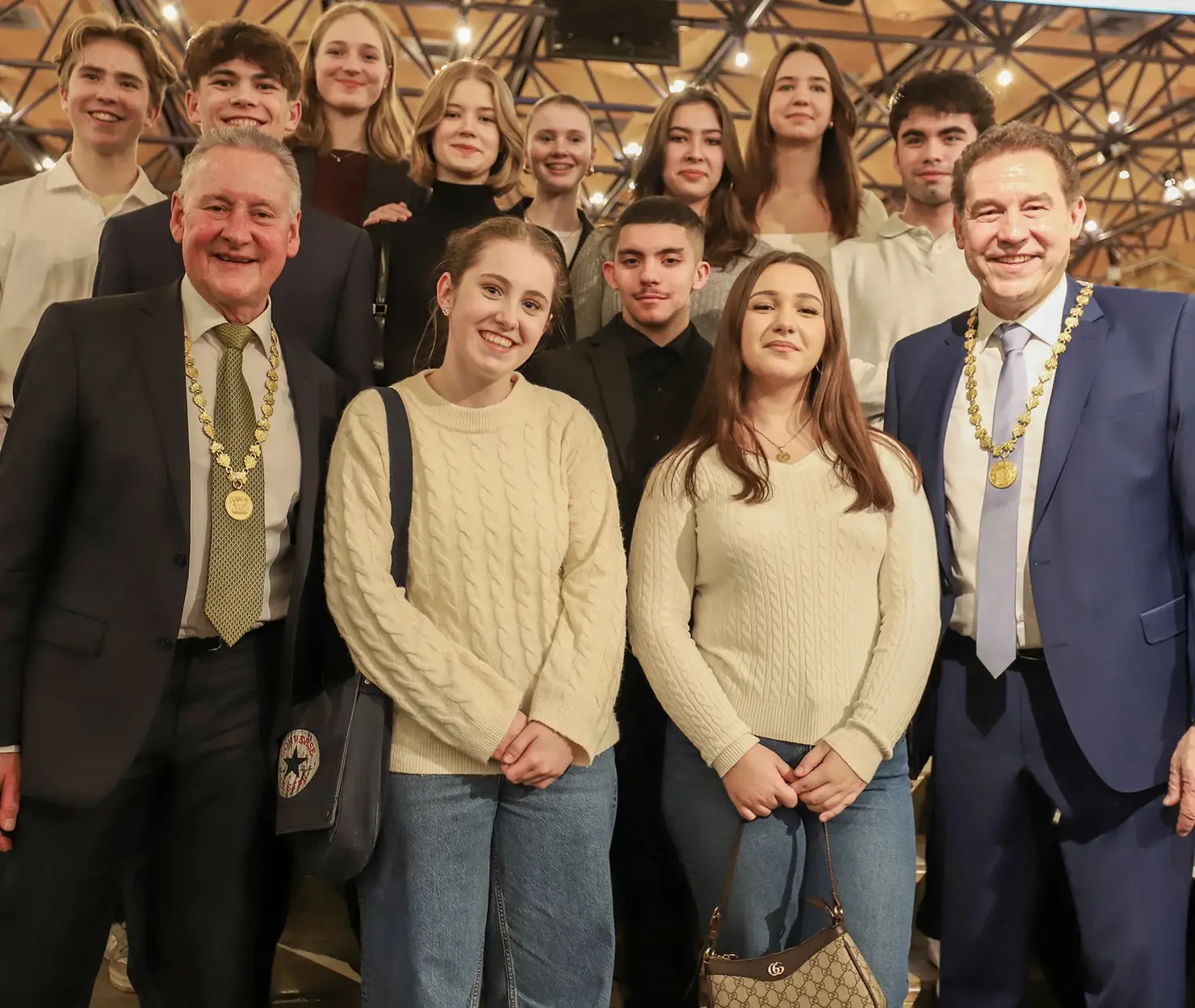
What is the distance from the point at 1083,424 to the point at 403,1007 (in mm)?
1682

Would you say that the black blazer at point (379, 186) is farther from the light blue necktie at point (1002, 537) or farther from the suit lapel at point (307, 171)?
the light blue necktie at point (1002, 537)

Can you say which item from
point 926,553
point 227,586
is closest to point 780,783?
point 926,553

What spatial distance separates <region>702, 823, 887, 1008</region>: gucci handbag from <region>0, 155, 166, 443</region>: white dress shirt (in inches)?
88.2

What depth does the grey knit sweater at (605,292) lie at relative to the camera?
308 cm

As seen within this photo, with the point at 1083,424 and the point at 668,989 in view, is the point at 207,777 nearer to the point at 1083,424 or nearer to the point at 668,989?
the point at 668,989

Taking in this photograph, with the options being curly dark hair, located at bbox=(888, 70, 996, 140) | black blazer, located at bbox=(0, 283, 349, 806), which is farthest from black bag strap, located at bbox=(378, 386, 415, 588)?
curly dark hair, located at bbox=(888, 70, 996, 140)

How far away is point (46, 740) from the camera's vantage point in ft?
6.41

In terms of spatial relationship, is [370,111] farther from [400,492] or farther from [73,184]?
[400,492]

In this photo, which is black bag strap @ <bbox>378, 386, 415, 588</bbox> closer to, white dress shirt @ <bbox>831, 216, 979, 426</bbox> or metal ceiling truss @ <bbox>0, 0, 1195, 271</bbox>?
white dress shirt @ <bbox>831, 216, 979, 426</bbox>

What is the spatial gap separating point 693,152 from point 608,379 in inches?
36.5

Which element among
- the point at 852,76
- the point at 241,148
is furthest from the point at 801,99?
the point at 852,76

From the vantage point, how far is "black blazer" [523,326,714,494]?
2609mm

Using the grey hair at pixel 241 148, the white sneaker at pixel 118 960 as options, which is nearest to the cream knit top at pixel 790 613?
the grey hair at pixel 241 148

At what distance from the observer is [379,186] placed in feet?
10.6
